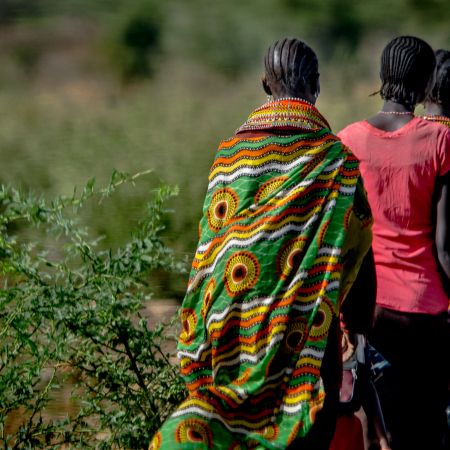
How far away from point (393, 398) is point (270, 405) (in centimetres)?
101

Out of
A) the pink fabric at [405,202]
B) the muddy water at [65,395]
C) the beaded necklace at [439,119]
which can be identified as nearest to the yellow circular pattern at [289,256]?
the pink fabric at [405,202]

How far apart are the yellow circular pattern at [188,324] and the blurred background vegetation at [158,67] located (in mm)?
4299

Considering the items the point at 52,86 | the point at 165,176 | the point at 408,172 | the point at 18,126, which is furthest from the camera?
the point at 52,86

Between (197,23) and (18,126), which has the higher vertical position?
(197,23)

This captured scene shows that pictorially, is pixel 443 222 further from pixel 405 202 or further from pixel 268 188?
pixel 268 188

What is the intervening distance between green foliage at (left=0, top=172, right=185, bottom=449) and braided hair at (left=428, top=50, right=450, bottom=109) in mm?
1039

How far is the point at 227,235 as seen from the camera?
3.18 meters

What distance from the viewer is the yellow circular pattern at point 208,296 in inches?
125

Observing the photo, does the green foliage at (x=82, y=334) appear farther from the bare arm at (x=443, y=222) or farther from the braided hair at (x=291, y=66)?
the bare arm at (x=443, y=222)

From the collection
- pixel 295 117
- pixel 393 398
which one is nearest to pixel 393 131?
pixel 295 117

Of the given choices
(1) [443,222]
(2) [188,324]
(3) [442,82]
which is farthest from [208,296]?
(3) [442,82]

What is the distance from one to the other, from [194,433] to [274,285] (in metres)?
0.44

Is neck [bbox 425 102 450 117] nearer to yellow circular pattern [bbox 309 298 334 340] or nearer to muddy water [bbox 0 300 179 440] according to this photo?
muddy water [bbox 0 300 179 440]

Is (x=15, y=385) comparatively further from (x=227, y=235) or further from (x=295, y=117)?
(x=295, y=117)
